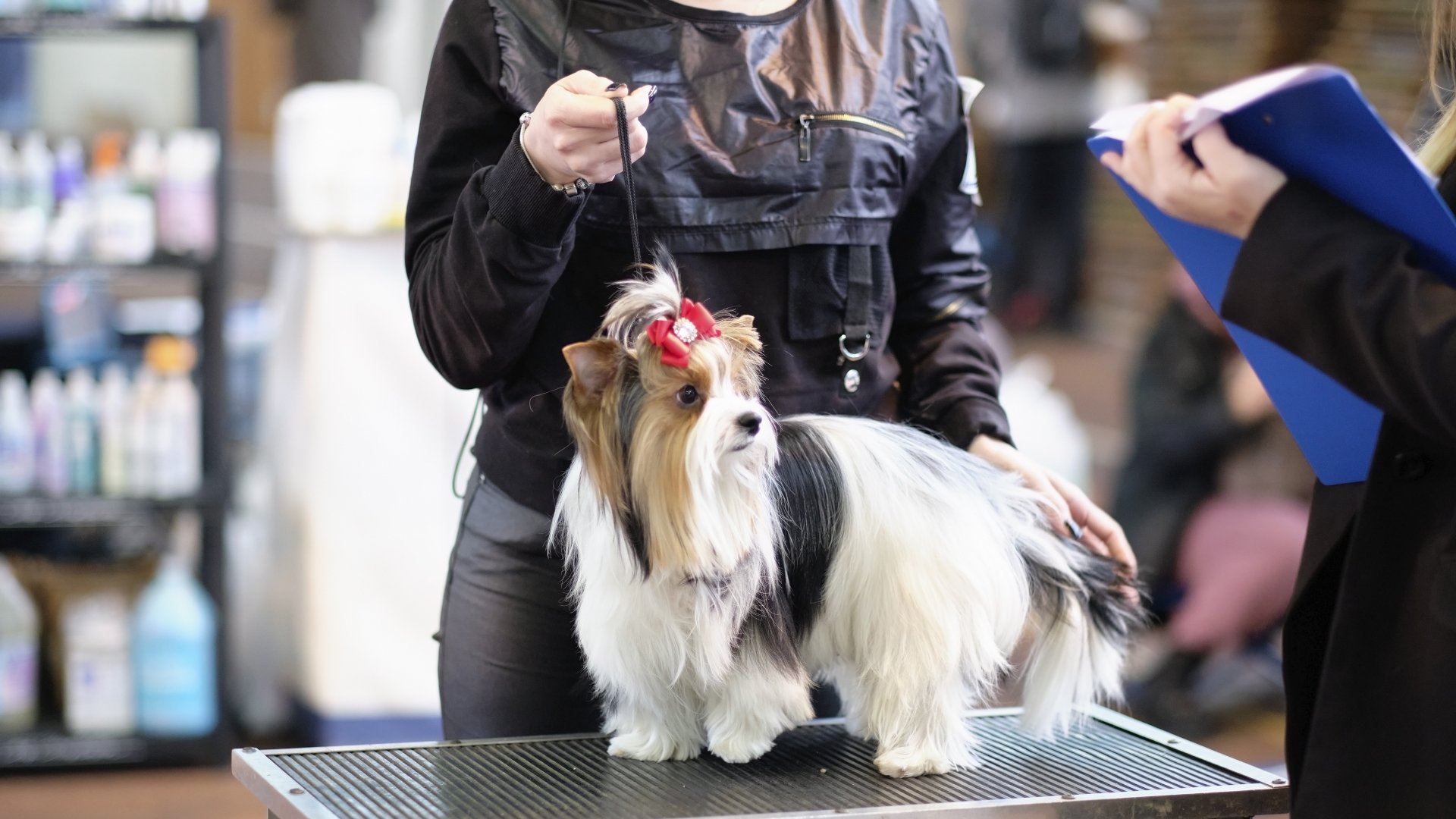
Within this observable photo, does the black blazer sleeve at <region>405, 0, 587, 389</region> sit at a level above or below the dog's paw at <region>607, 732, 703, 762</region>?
above

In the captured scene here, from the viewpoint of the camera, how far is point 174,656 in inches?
138

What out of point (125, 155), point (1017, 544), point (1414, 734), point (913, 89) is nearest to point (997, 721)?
point (1017, 544)

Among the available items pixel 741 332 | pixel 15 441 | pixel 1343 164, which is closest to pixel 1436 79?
pixel 1343 164

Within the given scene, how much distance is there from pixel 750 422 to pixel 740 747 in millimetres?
359

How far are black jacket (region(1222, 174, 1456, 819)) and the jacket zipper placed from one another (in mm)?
519

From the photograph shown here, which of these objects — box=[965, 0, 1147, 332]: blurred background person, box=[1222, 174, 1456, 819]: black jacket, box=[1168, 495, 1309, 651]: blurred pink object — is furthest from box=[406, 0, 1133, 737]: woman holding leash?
box=[965, 0, 1147, 332]: blurred background person

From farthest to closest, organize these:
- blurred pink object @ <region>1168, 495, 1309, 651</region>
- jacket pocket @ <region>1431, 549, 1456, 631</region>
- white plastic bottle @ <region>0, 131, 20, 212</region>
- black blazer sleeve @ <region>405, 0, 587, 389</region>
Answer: blurred pink object @ <region>1168, 495, 1309, 651</region>, white plastic bottle @ <region>0, 131, 20, 212</region>, black blazer sleeve @ <region>405, 0, 587, 389</region>, jacket pocket @ <region>1431, 549, 1456, 631</region>

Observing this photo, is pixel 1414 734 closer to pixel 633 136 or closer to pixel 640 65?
pixel 633 136

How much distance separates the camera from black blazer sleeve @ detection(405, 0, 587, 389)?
1.37m

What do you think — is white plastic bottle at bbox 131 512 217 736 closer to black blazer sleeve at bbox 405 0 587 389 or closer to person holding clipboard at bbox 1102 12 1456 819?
black blazer sleeve at bbox 405 0 587 389

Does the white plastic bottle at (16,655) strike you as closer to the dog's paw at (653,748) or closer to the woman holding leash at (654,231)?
the woman holding leash at (654,231)

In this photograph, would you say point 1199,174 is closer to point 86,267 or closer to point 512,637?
point 512,637

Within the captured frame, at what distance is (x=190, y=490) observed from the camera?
348 centimetres


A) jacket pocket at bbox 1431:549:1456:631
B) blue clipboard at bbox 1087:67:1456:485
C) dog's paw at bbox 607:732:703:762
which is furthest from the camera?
dog's paw at bbox 607:732:703:762
